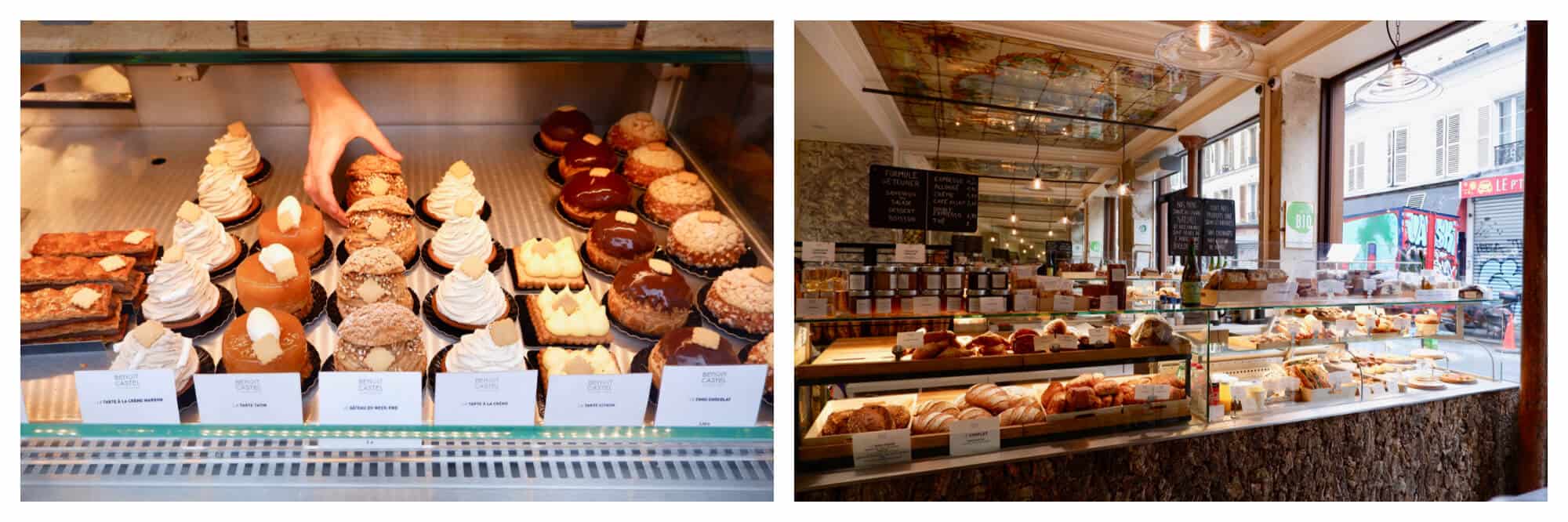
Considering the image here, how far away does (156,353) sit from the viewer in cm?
140

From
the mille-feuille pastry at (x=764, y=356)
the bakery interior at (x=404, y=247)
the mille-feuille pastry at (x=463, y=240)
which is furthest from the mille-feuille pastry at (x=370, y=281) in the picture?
the mille-feuille pastry at (x=764, y=356)

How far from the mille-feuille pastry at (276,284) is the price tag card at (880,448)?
1359 mm

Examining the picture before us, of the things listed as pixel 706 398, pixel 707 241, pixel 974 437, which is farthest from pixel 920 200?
pixel 706 398

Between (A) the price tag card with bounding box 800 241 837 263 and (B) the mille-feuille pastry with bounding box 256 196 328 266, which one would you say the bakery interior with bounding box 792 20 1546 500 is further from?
(B) the mille-feuille pastry with bounding box 256 196 328 266

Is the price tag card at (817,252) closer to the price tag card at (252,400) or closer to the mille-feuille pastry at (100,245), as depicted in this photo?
the price tag card at (252,400)

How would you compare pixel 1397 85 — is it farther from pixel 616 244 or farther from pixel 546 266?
pixel 546 266

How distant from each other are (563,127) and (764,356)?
95cm

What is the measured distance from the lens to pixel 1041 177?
516cm

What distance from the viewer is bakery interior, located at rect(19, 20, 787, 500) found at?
1.34 metres

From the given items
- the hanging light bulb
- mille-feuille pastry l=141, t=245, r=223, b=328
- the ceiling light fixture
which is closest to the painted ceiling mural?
the ceiling light fixture

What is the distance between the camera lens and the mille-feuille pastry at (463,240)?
176cm

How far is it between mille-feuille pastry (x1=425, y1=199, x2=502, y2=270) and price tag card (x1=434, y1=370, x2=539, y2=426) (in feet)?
1.62

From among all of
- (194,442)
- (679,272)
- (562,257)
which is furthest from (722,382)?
(194,442)
